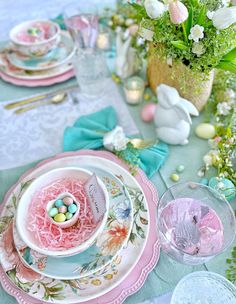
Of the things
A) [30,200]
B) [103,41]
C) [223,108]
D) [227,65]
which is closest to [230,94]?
[223,108]

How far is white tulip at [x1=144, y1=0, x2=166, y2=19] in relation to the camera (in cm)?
78

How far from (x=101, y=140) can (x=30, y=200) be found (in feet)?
0.87

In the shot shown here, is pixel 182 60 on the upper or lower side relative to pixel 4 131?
upper

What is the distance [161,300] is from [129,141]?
0.39 meters

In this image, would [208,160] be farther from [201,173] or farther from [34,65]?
[34,65]

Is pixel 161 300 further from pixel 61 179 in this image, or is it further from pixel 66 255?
pixel 61 179

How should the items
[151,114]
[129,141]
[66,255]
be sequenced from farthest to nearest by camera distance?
[151,114], [129,141], [66,255]

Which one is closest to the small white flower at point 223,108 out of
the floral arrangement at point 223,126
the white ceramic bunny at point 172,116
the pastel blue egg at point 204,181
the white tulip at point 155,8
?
the floral arrangement at point 223,126

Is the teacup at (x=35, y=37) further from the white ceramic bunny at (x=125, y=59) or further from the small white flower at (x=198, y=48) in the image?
the small white flower at (x=198, y=48)

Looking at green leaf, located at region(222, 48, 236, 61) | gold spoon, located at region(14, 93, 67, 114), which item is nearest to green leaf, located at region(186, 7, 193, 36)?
green leaf, located at region(222, 48, 236, 61)

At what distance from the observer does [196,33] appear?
31.0 inches

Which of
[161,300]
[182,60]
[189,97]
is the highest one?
[182,60]

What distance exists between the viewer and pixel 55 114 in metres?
1.08

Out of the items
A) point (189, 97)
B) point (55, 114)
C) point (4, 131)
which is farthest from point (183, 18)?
point (4, 131)
